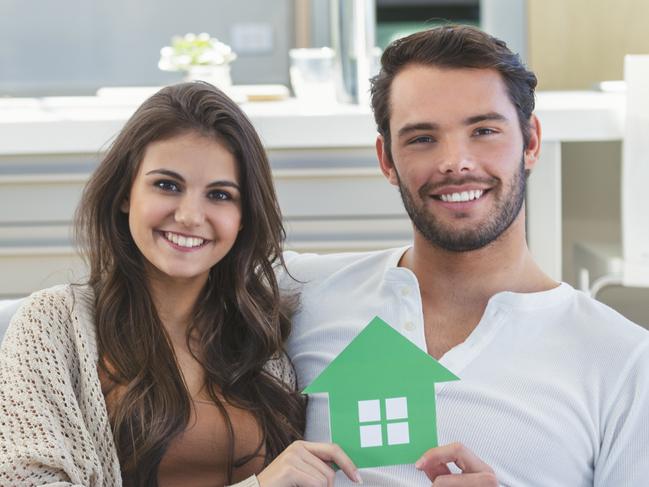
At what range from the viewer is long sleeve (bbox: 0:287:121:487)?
1.21m

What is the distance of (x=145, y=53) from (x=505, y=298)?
2453 mm

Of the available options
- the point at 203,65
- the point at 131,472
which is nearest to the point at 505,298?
the point at 131,472

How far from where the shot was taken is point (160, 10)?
360cm

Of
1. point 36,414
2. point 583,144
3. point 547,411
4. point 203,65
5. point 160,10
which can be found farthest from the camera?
point 160,10

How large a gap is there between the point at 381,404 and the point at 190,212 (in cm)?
38

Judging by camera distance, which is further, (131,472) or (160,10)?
(160,10)

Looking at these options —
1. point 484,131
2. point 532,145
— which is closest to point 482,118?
point 484,131

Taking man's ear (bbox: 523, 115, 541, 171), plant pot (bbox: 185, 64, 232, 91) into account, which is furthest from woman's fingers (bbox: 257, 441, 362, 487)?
plant pot (bbox: 185, 64, 232, 91)

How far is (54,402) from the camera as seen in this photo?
1.27 meters

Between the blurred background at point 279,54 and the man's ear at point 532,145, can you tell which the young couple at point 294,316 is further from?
the blurred background at point 279,54

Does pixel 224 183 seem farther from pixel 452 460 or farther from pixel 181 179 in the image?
pixel 452 460

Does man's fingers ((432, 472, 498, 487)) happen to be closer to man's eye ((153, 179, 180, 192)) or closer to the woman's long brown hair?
the woman's long brown hair

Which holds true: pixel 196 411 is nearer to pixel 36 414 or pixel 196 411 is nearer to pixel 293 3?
pixel 36 414

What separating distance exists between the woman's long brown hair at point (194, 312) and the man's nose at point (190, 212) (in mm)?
92
